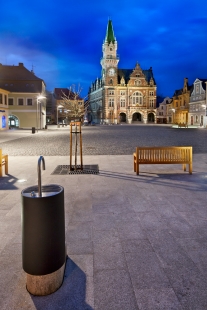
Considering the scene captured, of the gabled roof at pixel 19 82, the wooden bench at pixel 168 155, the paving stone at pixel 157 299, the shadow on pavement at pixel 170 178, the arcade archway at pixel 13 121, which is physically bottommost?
the paving stone at pixel 157 299

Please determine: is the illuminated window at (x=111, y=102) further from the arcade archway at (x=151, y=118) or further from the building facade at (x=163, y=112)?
the building facade at (x=163, y=112)

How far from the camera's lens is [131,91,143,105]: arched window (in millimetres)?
87625

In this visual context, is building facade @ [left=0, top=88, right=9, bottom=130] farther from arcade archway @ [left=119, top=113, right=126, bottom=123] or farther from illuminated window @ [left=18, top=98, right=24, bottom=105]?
arcade archway @ [left=119, top=113, right=126, bottom=123]

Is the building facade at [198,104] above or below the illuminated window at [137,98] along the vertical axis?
below

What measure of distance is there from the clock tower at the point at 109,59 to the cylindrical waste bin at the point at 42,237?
87.3 metres

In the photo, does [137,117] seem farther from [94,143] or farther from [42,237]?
[42,237]

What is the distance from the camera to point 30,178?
8.41 metres

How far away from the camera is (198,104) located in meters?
63.4

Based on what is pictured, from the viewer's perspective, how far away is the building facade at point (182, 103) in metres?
72.8

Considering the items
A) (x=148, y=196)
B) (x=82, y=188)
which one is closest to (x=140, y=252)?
(x=148, y=196)

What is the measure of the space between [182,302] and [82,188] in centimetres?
464

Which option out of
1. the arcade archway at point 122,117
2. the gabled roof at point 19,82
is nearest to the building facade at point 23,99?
the gabled roof at point 19,82

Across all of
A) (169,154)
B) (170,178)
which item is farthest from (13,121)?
(170,178)

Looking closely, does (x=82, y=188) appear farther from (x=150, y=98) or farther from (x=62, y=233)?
(x=150, y=98)
